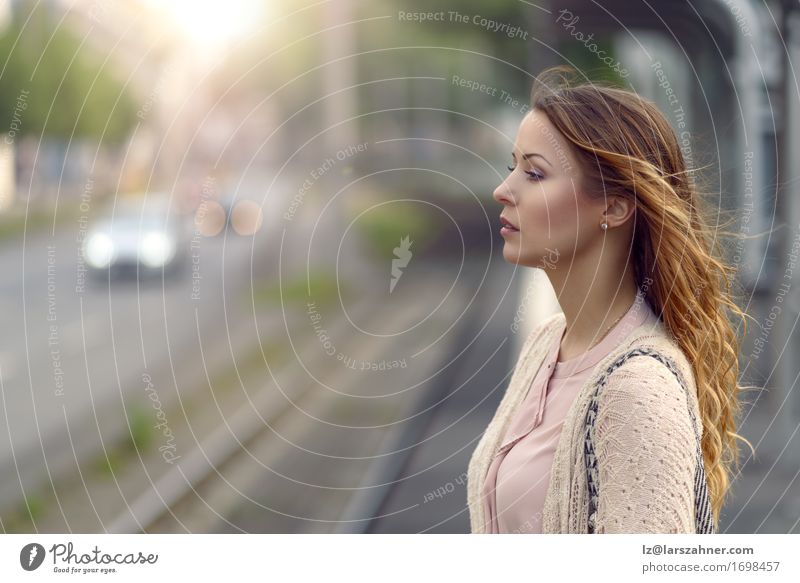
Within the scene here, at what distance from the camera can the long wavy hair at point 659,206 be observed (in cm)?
162

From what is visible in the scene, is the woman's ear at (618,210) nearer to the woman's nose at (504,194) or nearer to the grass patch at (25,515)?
the woman's nose at (504,194)

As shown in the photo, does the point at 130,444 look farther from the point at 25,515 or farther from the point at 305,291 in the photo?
the point at 305,291

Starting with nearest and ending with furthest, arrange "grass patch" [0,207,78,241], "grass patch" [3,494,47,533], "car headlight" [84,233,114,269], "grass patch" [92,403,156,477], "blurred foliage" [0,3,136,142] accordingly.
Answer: "grass patch" [3,494,47,533] → "grass patch" [92,403,156,477] → "car headlight" [84,233,114,269] → "blurred foliage" [0,3,136,142] → "grass patch" [0,207,78,241]

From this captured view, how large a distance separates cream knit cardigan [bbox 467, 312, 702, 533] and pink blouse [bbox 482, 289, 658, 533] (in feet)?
0.15

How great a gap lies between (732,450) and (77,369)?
9491mm

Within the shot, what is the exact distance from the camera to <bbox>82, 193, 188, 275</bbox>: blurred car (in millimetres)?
13195

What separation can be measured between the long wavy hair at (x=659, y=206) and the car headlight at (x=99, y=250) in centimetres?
1214

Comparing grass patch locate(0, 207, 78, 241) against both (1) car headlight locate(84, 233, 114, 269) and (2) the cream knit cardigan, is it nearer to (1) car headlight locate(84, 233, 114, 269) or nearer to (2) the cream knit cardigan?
(1) car headlight locate(84, 233, 114, 269)

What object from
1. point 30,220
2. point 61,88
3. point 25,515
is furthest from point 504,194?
point 30,220

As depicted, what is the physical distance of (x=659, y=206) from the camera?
1666 mm

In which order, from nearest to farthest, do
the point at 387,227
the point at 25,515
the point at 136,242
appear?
the point at 25,515 < the point at 136,242 < the point at 387,227

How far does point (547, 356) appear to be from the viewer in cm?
181

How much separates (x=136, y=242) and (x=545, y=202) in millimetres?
12011

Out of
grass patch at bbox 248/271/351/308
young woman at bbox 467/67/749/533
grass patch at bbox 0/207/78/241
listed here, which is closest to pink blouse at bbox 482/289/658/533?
young woman at bbox 467/67/749/533
